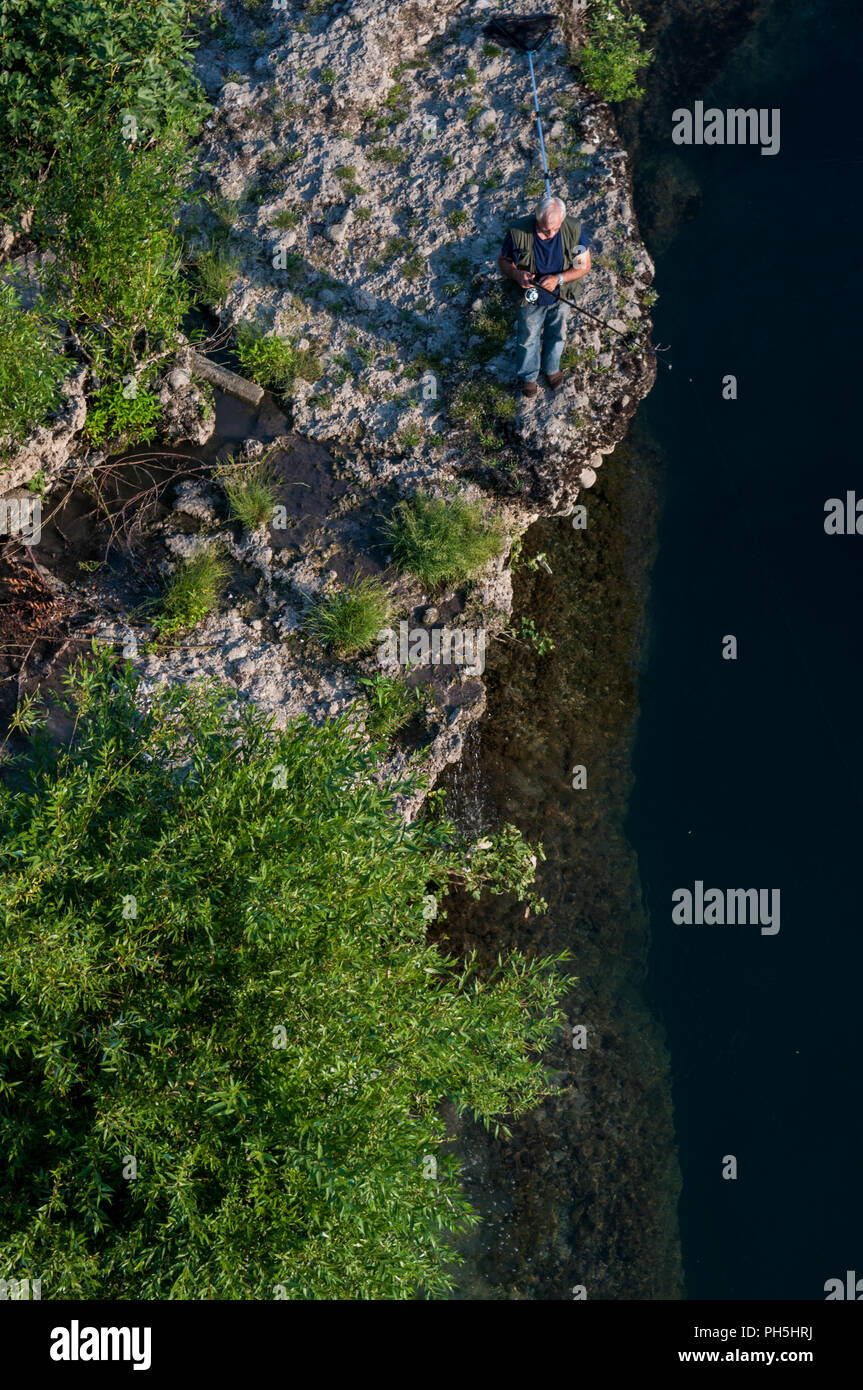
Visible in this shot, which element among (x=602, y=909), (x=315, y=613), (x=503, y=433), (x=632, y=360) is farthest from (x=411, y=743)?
(x=632, y=360)

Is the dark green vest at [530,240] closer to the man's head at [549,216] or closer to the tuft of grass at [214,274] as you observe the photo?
the man's head at [549,216]

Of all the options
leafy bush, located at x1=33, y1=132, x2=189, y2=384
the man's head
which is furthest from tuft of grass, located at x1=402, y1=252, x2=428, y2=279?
leafy bush, located at x1=33, y1=132, x2=189, y2=384

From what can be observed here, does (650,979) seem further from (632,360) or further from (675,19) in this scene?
(675,19)

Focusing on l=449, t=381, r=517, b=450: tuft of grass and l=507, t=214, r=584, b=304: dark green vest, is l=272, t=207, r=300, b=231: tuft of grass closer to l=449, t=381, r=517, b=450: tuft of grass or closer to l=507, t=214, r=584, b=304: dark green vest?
l=507, t=214, r=584, b=304: dark green vest

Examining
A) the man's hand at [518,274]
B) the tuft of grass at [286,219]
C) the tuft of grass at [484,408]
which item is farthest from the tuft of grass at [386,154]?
the tuft of grass at [484,408]

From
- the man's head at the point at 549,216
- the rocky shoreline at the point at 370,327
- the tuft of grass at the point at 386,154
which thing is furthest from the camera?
the tuft of grass at the point at 386,154
